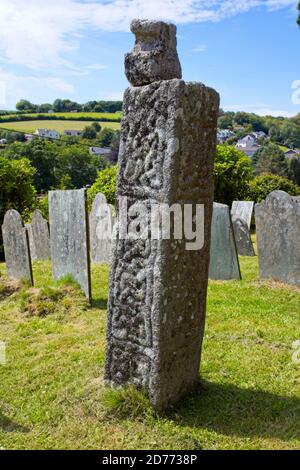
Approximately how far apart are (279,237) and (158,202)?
5.05 metres

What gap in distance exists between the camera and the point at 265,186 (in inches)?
909

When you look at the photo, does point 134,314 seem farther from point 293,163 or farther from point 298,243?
point 293,163

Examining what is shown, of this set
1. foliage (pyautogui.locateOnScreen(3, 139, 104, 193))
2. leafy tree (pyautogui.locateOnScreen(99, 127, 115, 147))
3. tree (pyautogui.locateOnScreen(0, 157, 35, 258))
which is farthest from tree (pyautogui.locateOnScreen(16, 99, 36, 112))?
tree (pyautogui.locateOnScreen(0, 157, 35, 258))

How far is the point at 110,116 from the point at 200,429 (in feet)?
211

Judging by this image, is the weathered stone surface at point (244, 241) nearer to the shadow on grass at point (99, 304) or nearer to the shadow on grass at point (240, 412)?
the shadow on grass at point (99, 304)

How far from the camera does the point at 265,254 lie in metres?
8.38

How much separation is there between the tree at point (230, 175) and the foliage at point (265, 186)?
4.15 ft

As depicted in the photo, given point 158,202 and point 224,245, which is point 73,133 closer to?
point 224,245

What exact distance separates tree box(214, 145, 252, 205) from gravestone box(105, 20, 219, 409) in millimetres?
16645

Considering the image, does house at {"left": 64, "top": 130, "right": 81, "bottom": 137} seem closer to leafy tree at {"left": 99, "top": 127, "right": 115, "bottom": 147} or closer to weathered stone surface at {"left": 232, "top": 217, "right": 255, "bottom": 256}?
leafy tree at {"left": 99, "top": 127, "right": 115, "bottom": 147}

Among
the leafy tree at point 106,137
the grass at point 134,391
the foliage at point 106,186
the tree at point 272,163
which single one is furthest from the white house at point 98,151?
the grass at point 134,391

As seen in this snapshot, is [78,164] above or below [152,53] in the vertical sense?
below

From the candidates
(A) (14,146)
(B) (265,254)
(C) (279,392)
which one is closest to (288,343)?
(C) (279,392)

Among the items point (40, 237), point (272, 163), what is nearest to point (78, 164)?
point (272, 163)
